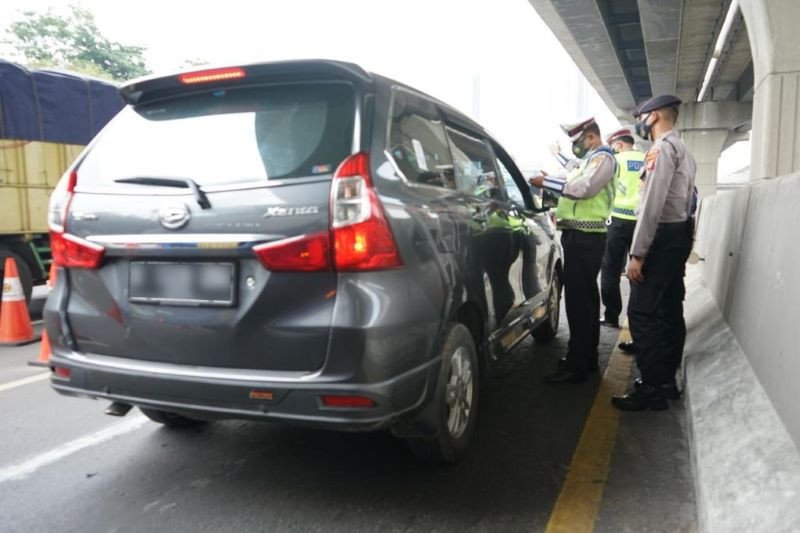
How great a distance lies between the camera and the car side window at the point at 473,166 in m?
3.41

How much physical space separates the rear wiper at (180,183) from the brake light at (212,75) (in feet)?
1.46

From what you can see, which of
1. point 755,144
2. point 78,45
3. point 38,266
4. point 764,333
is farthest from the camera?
point 78,45

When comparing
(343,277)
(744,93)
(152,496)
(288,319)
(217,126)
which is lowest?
(152,496)

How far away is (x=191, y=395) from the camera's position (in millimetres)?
2479

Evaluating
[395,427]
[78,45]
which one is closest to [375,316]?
[395,427]

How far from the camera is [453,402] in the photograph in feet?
9.62

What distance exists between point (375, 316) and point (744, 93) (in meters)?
27.6

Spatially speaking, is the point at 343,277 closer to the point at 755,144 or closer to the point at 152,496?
the point at 152,496

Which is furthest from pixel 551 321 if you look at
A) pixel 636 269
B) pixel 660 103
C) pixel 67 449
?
pixel 67 449

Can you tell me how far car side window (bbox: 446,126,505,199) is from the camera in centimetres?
341

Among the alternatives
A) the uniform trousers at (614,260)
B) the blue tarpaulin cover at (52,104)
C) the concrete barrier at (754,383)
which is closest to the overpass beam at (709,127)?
the uniform trousers at (614,260)

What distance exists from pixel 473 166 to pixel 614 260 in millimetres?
3084

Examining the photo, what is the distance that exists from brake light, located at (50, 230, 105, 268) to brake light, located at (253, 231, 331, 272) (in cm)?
80

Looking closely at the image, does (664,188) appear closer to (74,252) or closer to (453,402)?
(453,402)
